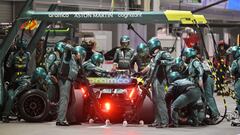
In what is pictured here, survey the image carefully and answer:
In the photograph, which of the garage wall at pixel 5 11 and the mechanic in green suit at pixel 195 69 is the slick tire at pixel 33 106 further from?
the garage wall at pixel 5 11

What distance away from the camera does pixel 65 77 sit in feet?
41.0

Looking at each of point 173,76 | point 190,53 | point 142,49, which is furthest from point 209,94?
point 142,49

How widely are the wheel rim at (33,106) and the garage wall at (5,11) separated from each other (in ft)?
28.2

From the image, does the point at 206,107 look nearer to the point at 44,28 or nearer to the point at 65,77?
the point at 65,77

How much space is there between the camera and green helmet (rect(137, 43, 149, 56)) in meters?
13.8

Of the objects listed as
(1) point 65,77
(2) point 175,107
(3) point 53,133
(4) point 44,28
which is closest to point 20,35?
(4) point 44,28

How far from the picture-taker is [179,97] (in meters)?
12.2

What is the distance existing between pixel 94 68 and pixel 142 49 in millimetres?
1450

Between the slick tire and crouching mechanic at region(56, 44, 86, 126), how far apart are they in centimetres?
60

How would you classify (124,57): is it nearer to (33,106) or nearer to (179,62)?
(179,62)

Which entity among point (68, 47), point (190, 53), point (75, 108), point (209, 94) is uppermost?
point (68, 47)

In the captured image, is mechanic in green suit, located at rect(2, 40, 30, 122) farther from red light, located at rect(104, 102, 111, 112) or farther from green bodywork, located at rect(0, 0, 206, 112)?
red light, located at rect(104, 102, 111, 112)

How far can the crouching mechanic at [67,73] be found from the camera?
12.4 m

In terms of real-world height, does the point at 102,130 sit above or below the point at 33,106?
below
